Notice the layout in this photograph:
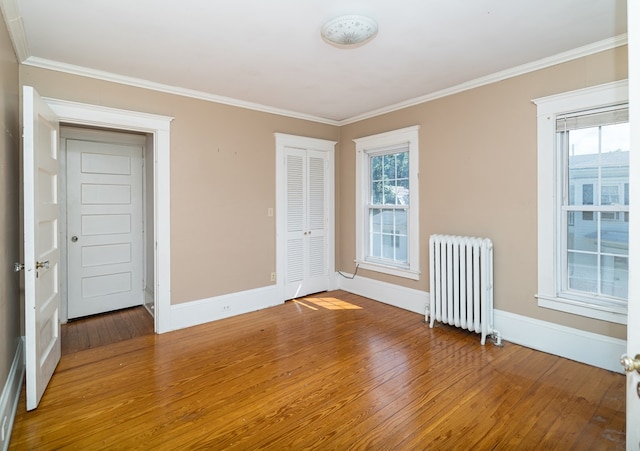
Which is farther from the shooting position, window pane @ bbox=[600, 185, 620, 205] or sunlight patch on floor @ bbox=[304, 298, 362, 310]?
sunlight patch on floor @ bbox=[304, 298, 362, 310]

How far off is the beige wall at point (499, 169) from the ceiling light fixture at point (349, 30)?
5.22 feet

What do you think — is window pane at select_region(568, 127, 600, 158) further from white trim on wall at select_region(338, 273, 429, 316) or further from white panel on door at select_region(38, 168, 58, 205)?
white panel on door at select_region(38, 168, 58, 205)

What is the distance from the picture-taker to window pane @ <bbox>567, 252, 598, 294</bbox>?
283 centimetres

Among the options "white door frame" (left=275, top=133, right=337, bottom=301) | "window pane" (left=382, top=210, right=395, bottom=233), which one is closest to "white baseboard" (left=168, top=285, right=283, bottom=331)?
"white door frame" (left=275, top=133, right=337, bottom=301)

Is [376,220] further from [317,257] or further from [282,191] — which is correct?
[282,191]

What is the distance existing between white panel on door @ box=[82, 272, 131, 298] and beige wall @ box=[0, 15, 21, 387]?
1.44m

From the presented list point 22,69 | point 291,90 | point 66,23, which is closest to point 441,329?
point 291,90

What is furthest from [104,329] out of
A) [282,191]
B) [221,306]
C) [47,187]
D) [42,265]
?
[282,191]

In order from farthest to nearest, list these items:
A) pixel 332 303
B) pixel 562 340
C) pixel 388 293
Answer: pixel 332 303 → pixel 388 293 → pixel 562 340

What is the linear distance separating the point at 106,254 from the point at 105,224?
0.37m

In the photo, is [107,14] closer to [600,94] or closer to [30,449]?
[30,449]

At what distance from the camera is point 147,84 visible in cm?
338

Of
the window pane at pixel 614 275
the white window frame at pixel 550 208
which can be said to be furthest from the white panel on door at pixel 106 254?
the window pane at pixel 614 275

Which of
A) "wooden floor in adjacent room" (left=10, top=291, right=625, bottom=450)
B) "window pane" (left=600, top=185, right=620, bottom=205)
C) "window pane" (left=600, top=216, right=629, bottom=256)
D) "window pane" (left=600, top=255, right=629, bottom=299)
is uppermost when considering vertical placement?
"window pane" (left=600, top=185, right=620, bottom=205)
